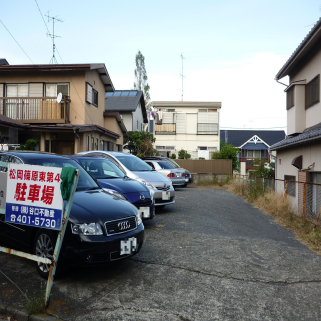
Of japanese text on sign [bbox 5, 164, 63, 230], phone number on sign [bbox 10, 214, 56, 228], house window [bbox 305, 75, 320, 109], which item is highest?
house window [bbox 305, 75, 320, 109]

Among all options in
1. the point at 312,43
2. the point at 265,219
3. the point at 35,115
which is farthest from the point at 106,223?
the point at 35,115

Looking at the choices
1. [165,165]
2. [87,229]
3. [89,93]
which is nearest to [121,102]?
[89,93]

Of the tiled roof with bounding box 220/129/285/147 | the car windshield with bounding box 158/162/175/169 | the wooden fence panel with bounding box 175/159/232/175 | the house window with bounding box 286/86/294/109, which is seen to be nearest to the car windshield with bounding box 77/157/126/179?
the house window with bounding box 286/86/294/109

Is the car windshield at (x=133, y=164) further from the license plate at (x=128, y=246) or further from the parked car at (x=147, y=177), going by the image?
the license plate at (x=128, y=246)

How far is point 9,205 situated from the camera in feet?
13.4

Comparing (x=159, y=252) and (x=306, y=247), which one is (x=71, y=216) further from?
(x=306, y=247)

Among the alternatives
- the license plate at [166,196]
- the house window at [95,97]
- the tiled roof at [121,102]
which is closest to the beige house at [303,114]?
the license plate at [166,196]

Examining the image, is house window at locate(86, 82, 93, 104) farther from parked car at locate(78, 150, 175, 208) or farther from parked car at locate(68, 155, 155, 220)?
parked car at locate(68, 155, 155, 220)

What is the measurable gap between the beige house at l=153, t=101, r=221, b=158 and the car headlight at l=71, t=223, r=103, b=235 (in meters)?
30.3

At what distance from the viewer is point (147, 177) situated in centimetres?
977

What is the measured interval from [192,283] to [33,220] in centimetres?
218

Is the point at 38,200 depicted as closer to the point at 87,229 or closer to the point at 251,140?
the point at 87,229

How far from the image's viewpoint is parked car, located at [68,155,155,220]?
7352 millimetres

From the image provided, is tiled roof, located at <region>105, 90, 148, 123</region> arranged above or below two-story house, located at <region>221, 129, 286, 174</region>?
above
